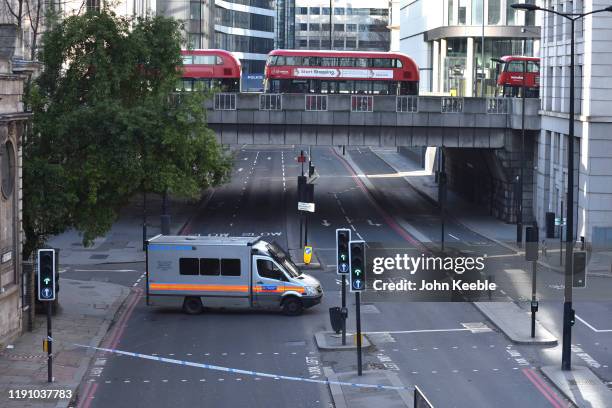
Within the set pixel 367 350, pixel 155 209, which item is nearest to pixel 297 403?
pixel 367 350

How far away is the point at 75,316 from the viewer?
39469 millimetres

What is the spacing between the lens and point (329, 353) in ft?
111

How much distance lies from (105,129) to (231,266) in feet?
20.5

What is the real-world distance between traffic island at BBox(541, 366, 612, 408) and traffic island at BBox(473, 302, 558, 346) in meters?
3.56

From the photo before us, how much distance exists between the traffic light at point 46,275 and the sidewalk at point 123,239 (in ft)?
A: 57.4

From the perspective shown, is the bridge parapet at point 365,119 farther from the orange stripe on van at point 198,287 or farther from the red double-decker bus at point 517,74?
the orange stripe on van at point 198,287

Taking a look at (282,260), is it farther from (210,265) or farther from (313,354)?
(313,354)

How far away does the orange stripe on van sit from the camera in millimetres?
39562

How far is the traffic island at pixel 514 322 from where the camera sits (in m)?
35.4

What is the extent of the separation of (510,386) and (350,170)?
78604 mm

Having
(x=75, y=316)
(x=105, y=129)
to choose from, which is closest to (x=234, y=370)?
(x=75, y=316)

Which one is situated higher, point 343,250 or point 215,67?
point 215,67

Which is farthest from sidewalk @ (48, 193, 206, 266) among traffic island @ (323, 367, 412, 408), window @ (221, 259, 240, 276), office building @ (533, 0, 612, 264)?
office building @ (533, 0, 612, 264)

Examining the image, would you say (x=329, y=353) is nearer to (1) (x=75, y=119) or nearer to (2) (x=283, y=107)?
(1) (x=75, y=119)
